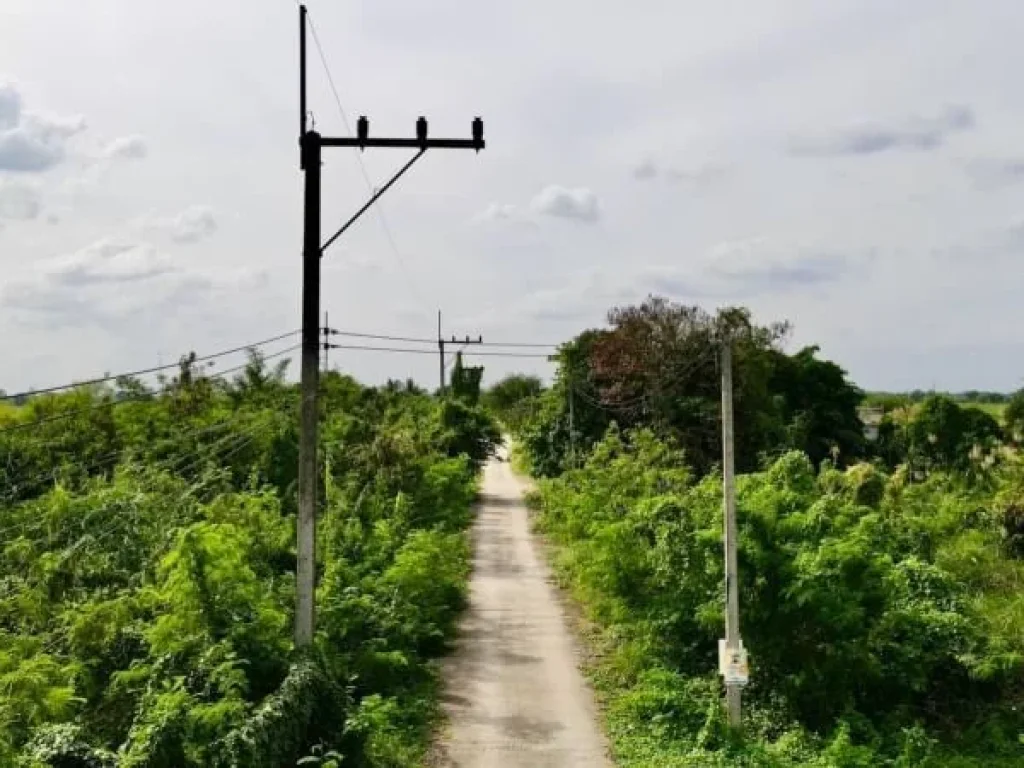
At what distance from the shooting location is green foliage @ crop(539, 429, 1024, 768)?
14.1 meters

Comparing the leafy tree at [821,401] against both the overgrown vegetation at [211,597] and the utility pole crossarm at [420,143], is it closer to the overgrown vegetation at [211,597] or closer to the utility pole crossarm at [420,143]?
the overgrown vegetation at [211,597]

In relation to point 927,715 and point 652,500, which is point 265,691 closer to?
point 652,500

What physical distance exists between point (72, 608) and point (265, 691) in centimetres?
435

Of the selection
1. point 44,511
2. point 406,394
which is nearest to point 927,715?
point 44,511

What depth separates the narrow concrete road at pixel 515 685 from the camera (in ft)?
45.0

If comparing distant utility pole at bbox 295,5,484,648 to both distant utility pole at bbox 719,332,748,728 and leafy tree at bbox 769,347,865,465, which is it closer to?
distant utility pole at bbox 719,332,748,728

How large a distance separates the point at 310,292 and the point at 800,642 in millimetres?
8626

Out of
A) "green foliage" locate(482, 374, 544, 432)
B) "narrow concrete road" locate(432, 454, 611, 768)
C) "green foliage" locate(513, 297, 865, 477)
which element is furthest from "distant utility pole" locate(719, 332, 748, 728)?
"green foliage" locate(482, 374, 544, 432)

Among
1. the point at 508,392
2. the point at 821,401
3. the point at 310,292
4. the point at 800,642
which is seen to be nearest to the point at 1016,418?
the point at 821,401

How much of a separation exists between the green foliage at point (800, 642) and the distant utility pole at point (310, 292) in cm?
462

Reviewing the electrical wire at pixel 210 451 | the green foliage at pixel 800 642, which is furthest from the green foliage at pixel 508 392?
the green foliage at pixel 800 642

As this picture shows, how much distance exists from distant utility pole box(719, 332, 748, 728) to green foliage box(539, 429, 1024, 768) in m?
0.41

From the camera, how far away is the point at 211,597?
44.3 feet

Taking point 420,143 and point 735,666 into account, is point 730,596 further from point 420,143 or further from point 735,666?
point 420,143
